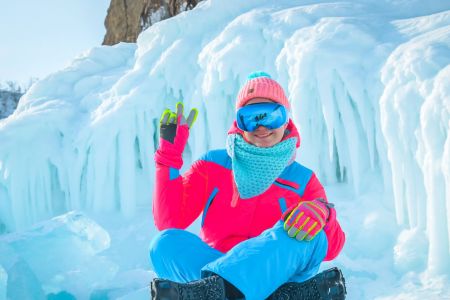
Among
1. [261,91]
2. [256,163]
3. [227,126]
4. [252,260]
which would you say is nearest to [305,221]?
[252,260]

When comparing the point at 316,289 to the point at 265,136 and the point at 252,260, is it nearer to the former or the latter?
the point at 252,260

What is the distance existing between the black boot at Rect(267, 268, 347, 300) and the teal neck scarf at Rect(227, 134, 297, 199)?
443 mm

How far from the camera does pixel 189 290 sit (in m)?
1.48

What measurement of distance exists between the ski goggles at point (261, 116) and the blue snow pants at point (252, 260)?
477mm

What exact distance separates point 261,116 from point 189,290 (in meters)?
0.82

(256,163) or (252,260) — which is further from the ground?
(256,163)

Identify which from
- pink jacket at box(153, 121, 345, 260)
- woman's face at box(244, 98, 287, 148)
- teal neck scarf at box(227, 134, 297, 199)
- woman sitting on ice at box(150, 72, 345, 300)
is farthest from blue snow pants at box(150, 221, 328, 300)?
woman's face at box(244, 98, 287, 148)

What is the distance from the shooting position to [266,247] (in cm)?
160

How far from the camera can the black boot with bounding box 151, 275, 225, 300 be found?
1452mm

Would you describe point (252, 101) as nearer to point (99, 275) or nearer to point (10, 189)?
point (99, 275)

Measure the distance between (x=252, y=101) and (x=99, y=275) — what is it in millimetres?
2187

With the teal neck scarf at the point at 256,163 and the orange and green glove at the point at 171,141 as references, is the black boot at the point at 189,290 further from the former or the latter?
the orange and green glove at the point at 171,141

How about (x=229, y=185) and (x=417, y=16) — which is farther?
(x=417, y=16)

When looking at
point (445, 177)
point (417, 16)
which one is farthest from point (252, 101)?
point (417, 16)
